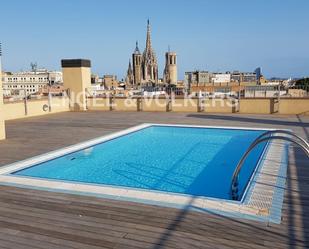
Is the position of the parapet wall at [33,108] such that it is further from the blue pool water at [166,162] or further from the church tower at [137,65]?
the church tower at [137,65]

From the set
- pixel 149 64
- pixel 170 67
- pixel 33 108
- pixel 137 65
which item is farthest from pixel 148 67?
pixel 33 108

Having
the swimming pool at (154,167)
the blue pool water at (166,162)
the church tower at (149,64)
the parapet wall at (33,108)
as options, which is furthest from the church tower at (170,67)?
the swimming pool at (154,167)

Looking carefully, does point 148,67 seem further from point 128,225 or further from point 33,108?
point 128,225

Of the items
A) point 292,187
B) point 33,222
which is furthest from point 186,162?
point 33,222

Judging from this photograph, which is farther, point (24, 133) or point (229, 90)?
point (229, 90)

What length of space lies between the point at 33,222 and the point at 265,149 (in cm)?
439

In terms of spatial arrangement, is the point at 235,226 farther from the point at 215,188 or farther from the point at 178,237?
the point at 215,188

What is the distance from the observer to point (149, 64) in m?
88.4

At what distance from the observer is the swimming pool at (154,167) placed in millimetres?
3896

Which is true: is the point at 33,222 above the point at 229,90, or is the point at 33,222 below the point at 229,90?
below

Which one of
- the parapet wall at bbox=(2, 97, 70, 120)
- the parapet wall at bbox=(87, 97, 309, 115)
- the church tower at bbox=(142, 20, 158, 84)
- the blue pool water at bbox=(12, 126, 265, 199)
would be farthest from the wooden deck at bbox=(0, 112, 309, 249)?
the church tower at bbox=(142, 20, 158, 84)

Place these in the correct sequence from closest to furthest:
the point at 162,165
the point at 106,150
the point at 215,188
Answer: the point at 215,188 → the point at 162,165 → the point at 106,150

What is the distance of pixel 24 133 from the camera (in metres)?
8.36

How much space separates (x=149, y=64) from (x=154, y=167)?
84.3m
